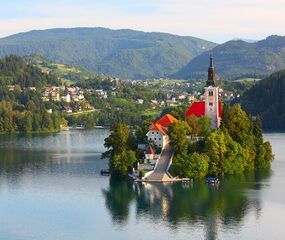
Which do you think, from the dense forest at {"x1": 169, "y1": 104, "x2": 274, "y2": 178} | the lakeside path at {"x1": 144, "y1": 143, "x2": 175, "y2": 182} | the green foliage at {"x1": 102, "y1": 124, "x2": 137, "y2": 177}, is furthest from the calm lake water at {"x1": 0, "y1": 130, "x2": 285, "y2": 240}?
the lakeside path at {"x1": 144, "y1": 143, "x2": 175, "y2": 182}

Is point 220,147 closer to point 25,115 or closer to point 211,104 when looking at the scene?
point 211,104

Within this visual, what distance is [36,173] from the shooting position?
82.0m

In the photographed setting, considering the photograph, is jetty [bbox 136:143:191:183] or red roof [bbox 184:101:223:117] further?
red roof [bbox 184:101:223:117]

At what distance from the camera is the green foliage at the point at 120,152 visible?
75.6m

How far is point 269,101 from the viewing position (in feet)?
554

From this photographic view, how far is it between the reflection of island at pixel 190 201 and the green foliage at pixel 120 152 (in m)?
2.19

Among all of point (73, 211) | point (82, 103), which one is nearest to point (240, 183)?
point (73, 211)

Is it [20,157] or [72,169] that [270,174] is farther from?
[20,157]

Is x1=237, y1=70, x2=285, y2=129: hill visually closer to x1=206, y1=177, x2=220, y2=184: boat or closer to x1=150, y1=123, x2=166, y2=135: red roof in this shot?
x1=150, y1=123, x2=166, y2=135: red roof

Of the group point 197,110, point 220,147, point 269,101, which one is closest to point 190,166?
point 220,147

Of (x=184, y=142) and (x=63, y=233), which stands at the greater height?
(x=184, y=142)

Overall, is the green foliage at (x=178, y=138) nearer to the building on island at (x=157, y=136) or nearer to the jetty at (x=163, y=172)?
the jetty at (x=163, y=172)

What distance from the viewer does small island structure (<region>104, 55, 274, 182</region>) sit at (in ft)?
242

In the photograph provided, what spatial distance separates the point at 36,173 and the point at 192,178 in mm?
20122
